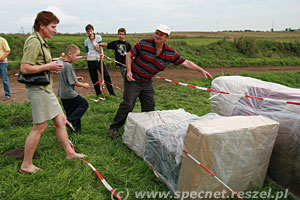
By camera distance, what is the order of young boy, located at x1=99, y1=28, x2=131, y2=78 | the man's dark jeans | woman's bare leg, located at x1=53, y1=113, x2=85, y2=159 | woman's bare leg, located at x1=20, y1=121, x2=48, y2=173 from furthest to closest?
young boy, located at x1=99, y1=28, x2=131, y2=78 < the man's dark jeans < woman's bare leg, located at x1=53, y1=113, x2=85, y2=159 < woman's bare leg, located at x1=20, y1=121, x2=48, y2=173

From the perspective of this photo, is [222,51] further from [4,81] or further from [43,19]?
[43,19]

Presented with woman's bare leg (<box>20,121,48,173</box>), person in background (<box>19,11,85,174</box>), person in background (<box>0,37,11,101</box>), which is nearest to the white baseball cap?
person in background (<box>19,11,85,174</box>)

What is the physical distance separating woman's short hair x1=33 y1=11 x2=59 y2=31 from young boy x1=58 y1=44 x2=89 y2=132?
1.10 m

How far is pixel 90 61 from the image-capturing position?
6.89m

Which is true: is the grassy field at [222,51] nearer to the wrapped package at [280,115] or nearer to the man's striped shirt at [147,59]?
the man's striped shirt at [147,59]

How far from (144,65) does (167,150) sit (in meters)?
1.65

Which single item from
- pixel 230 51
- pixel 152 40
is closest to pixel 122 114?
pixel 152 40

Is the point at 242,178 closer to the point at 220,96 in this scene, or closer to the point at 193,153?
the point at 193,153

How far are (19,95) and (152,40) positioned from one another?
5.44 meters

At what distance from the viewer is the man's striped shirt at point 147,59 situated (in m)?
3.83

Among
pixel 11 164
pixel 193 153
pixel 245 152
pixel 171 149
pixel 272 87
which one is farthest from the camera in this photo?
pixel 272 87

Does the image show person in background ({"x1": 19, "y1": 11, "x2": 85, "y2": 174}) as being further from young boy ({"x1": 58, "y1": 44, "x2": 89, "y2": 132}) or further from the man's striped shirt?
the man's striped shirt

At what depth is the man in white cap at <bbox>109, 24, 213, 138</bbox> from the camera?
3.82 m

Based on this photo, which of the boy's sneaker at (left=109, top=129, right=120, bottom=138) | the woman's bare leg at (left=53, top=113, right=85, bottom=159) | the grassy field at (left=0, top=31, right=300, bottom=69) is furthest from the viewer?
the grassy field at (left=0, top=31, right=300, bottom=69)
